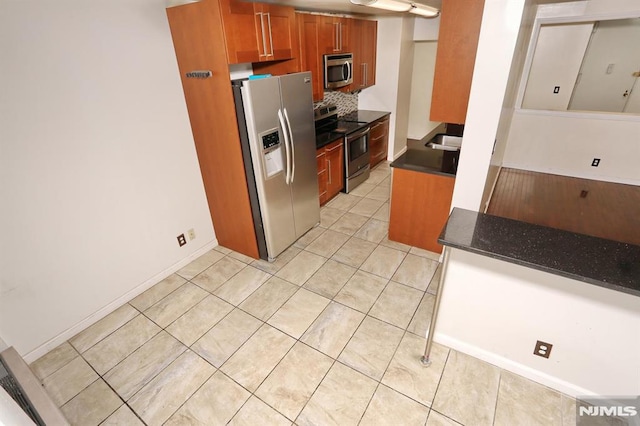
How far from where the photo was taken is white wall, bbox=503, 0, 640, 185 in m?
3.94

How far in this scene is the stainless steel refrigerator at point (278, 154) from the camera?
2.51 meters

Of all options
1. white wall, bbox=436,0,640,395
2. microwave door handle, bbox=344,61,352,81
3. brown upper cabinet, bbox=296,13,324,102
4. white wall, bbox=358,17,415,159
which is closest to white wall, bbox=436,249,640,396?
white wall, bbox=436,0,640,395

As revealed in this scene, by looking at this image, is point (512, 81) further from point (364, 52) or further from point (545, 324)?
point (364, 52)

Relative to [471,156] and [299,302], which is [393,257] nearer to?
[299,302]

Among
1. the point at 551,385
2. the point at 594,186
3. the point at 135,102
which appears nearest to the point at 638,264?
the point at 551,385

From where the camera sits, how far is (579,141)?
14.1ft

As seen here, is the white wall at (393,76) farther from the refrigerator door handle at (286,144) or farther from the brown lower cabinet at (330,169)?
the refrigerator door handle at (286,144)


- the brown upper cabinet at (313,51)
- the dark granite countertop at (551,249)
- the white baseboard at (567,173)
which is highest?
the brown upper cabinet at (313,51)

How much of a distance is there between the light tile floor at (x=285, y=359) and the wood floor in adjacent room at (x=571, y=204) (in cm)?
142

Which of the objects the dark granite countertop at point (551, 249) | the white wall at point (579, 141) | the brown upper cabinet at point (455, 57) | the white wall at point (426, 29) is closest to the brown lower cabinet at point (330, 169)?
the brown upper cabinet at point (455, 57)

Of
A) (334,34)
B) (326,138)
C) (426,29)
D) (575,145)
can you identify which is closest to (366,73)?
(334,34)

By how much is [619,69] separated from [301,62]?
19.8 feet

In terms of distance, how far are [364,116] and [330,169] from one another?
1.50m

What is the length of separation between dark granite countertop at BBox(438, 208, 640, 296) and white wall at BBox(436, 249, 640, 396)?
7.8 inches
